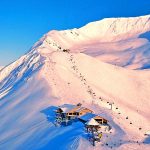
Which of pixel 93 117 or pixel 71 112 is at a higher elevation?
pixel 71 112

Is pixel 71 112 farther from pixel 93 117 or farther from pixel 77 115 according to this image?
pixel 93 117

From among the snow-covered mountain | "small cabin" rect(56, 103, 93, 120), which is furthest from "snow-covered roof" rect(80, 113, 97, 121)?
"small cabin" rect(56, 103, 93, 120)

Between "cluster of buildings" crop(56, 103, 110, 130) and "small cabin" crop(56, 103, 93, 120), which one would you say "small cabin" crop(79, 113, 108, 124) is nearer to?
"cluster of buildings" crop(56, 103, 110, 130)

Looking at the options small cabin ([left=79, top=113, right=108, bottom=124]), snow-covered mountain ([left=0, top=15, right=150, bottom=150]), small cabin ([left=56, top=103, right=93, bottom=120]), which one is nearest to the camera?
snow-covered mountain ([left=0, top=15, right=150, bottom=150])

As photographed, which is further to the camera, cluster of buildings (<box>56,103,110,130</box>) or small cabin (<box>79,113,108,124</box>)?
cluster of buildings (<box>56,103,110,130</box>)

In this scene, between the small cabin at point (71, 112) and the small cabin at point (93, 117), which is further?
the small cabin at point (71, 112)

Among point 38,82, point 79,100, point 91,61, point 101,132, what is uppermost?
point 91,61

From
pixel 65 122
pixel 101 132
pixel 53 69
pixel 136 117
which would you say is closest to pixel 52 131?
pixel 65 122

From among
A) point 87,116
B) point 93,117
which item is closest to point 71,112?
point 87,116

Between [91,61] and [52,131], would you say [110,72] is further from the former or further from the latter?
[52,131]

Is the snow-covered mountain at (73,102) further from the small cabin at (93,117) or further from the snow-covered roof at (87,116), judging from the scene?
the snow-covered roof at (87,116)

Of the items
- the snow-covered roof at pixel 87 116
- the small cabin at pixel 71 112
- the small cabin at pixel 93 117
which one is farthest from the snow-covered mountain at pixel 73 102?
the small cabin at pixel 71 112
